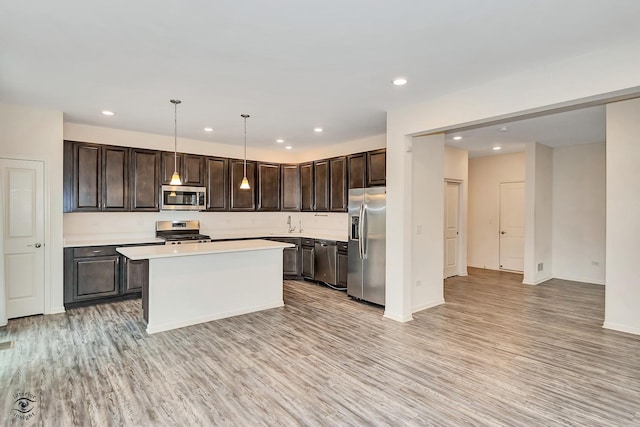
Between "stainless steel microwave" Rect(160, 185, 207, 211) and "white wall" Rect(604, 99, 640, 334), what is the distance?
616cm

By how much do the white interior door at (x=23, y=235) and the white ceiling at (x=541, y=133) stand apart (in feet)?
20.0

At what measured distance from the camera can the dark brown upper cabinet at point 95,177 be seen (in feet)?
16.8

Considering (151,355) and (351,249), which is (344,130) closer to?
(351,249)

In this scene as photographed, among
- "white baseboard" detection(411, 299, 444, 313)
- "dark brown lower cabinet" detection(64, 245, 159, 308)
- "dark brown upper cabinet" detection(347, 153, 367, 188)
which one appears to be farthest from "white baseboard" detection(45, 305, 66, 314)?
"white baseboard" detection(411, 299, 444, 313)

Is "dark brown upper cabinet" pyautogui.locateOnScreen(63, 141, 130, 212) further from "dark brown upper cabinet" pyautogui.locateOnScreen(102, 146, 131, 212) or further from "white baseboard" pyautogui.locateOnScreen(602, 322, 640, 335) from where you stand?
"white baseboard" pyautogui.locateOnScreen(602, 322, 640, 335)

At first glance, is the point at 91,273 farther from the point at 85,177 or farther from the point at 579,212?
the point at 579,212

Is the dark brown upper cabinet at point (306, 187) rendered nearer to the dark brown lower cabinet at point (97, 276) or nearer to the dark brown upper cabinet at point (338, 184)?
the dark brown upper cabinet at point (338, 184)

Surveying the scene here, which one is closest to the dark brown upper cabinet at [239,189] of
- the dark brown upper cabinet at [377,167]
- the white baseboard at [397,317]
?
the dark brown upper cabinet at [377,167]

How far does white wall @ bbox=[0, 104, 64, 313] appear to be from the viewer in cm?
439

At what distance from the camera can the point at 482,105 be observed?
11.9 feet

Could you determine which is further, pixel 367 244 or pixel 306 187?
pixel 306 187

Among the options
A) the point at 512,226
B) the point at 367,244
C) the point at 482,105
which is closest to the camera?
the point at 482,105

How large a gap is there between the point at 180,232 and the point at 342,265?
9.91 feet

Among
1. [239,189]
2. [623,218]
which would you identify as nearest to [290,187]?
[239,189]
